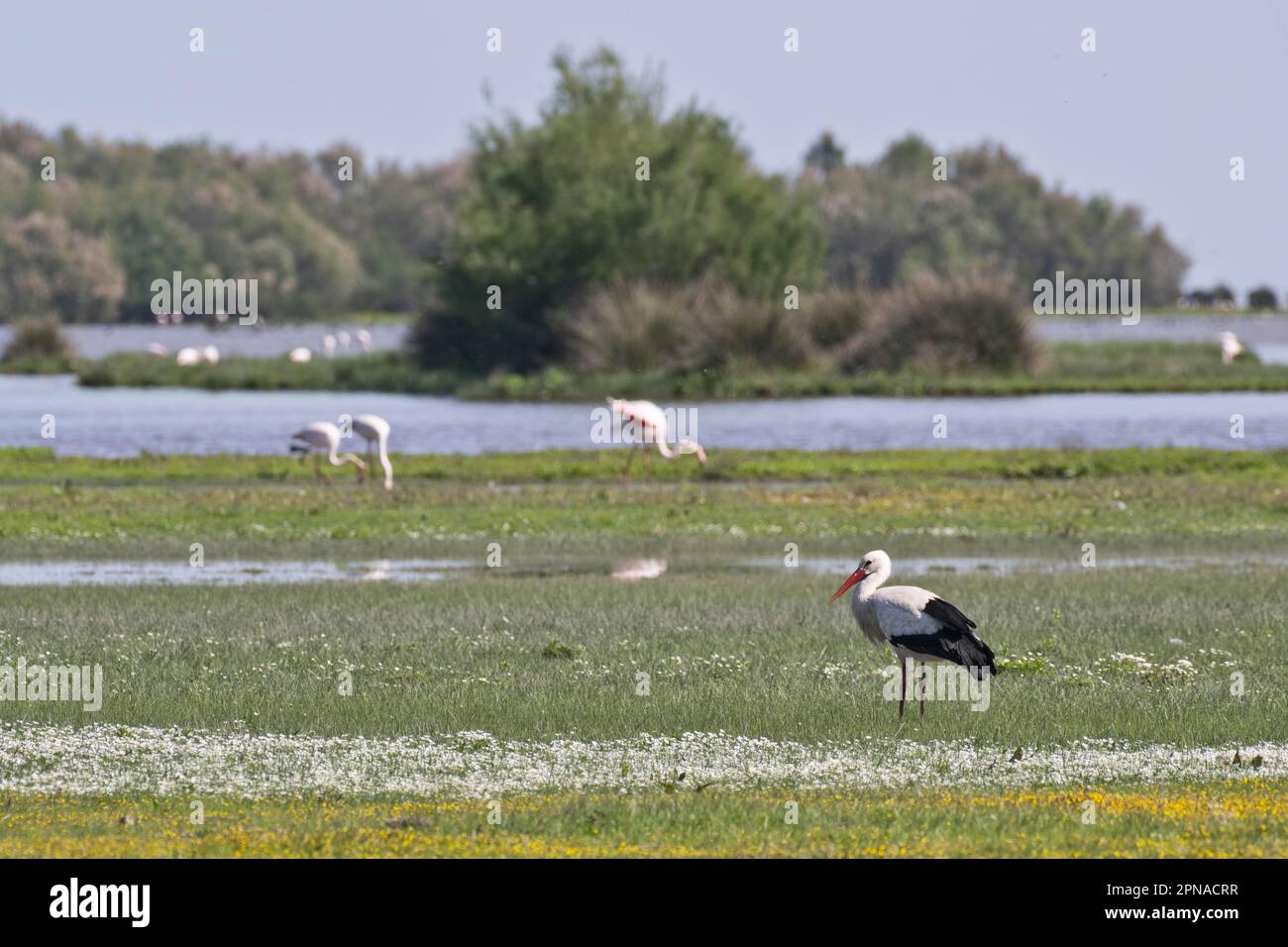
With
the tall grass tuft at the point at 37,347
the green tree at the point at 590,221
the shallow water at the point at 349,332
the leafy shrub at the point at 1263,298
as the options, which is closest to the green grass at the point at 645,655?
the green tree at the point at 590,221

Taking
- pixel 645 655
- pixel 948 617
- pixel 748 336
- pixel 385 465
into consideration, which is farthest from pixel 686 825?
pixel 748 336

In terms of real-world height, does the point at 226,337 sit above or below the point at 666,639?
above

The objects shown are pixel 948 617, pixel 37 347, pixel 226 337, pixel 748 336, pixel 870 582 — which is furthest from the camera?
pixel 226 337

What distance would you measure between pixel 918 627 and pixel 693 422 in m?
43.0

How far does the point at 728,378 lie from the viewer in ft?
232

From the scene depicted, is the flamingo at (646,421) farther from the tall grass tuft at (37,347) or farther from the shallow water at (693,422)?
the tall grass tuft at (37,347)

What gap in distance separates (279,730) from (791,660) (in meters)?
5.18

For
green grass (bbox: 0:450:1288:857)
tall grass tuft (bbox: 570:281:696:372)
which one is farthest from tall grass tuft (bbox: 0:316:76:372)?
green grass (bbox: 0:450:1288:857)

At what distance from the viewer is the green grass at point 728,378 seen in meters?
70.2

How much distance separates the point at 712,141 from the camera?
279ft

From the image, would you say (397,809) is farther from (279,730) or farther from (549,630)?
(549,630)

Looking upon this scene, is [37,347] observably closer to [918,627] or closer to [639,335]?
[639,335]

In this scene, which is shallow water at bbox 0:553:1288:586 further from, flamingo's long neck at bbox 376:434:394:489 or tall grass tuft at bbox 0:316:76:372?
tall grass tuft at bbox 0:316:76:372

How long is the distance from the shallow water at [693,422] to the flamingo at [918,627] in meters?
34.6
